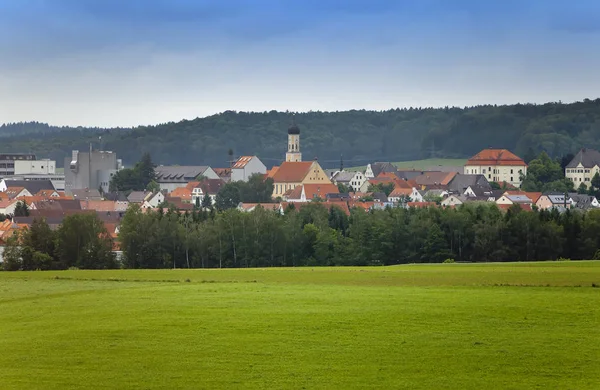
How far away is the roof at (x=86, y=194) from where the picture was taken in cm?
18050

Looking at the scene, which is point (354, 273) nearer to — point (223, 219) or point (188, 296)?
point (188, 296)

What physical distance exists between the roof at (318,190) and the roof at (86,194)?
32.0 meters

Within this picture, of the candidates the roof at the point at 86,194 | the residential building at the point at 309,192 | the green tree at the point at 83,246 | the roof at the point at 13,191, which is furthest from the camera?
the residential building at the point at 309,192

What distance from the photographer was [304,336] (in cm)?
3231

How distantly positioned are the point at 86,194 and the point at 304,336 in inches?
6099

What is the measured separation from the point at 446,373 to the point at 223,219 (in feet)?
215

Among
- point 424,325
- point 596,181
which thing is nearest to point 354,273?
point 424,325

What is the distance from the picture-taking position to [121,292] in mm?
47406

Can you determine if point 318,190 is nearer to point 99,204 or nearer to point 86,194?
point 86,194

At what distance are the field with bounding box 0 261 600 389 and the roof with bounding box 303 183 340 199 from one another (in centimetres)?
13249

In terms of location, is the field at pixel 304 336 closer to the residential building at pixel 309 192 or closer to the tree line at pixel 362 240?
the tree line at pixel 362 240

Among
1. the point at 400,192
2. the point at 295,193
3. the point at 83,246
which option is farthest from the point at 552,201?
the point at 83,246

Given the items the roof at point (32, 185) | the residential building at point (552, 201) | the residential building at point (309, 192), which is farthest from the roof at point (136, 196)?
the residential building at point (552, 201)

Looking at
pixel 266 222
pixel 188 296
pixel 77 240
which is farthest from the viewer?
pixel 266 222
